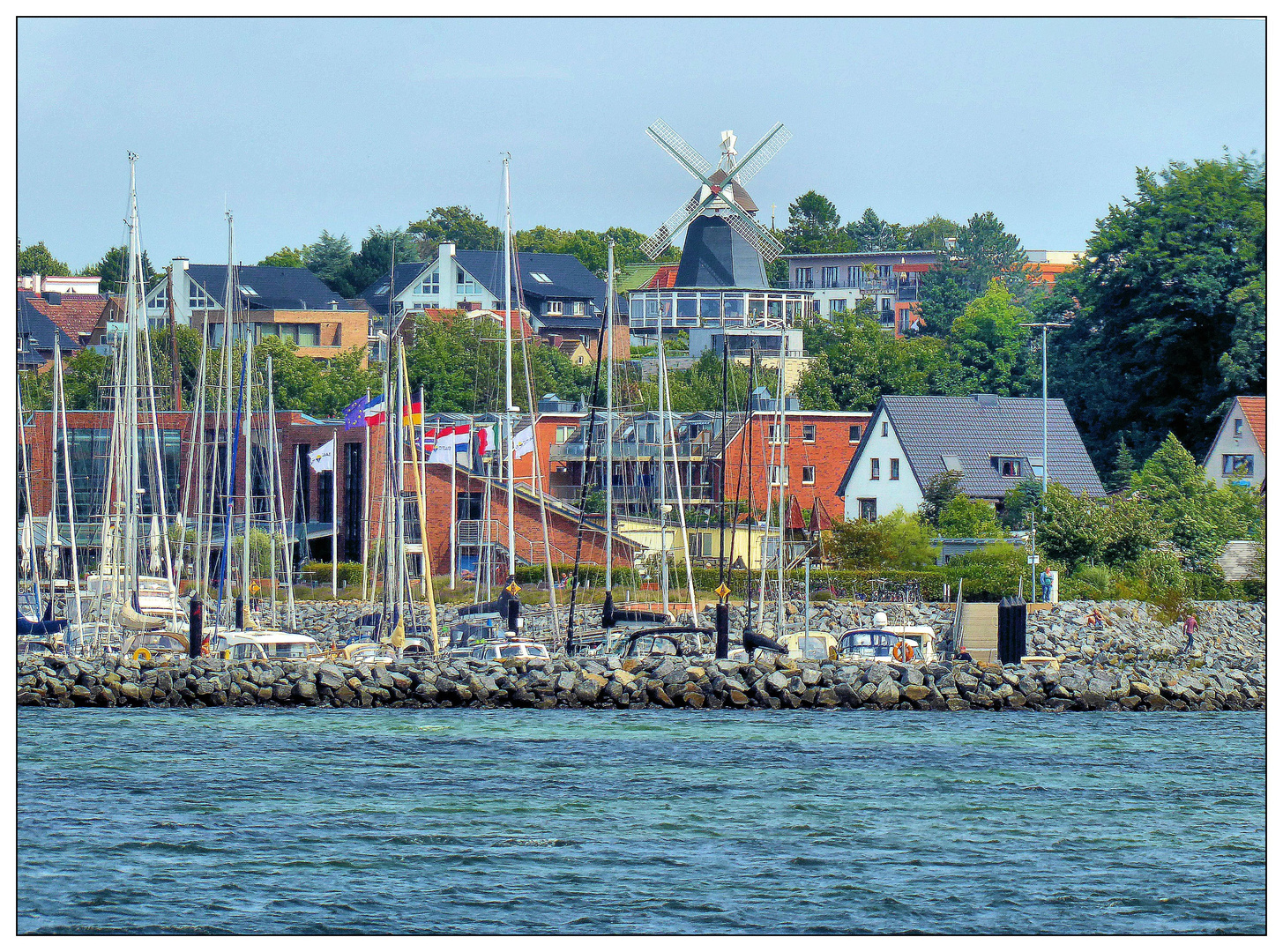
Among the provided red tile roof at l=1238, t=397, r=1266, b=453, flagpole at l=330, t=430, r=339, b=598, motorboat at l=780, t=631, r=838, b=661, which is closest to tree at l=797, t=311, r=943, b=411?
red tile roof at l=1238, t=397, r=1266, b=453

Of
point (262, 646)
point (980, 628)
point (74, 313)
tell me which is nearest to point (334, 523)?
point (262, 646)

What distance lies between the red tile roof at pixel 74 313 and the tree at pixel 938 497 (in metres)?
60.9

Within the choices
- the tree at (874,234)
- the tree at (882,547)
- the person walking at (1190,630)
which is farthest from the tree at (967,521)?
the tree at (874,234)

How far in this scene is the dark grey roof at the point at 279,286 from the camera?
116562mm

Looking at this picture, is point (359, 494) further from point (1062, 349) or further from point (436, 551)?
point (1062, 349)

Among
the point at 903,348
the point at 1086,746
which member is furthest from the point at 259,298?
the point at 1086,746

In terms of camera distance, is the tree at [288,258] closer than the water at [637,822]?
No

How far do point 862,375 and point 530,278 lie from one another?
1816 inches

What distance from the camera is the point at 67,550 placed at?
6022 cm

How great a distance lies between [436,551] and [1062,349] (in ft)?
111

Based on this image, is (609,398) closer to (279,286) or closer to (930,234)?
(279,286)

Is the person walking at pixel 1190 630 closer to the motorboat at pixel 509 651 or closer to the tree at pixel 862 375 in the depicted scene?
the motorboat at pixel 509 651

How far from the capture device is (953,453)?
234ft

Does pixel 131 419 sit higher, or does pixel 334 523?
pixel 131 419
